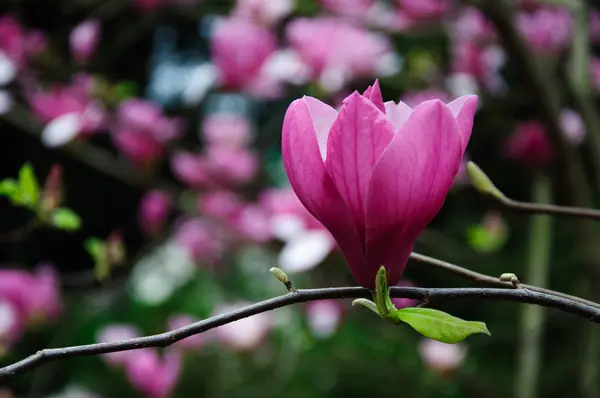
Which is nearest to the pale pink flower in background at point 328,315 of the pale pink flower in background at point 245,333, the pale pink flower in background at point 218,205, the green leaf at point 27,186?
the pale pink flower in background at point 245,333

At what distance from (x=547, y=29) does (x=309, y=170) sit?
1.08 m

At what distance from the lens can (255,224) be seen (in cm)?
114

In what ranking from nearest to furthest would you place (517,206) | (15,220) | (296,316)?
(517,206) < (15,220) < (296,316)

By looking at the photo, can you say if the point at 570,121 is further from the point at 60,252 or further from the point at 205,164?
the point at 60,252

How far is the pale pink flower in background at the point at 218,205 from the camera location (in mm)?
1243

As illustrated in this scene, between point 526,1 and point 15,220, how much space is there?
1.20 metres

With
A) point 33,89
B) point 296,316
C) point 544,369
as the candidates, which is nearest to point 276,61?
point 33,89

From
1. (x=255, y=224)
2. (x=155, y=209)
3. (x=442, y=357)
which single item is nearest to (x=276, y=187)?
(x=255, y=224)

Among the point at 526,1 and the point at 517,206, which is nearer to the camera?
the point at 517,206

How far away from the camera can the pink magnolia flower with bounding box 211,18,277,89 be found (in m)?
1.13

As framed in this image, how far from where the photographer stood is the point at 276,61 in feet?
3.57

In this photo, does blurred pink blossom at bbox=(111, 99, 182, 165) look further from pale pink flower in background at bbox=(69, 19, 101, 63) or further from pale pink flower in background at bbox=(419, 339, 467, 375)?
pale pink flower in background at bbox=(419, 339, 467, 375)

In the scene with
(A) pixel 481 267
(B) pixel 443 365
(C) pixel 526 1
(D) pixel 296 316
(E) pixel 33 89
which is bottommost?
(D) pixel 296 316

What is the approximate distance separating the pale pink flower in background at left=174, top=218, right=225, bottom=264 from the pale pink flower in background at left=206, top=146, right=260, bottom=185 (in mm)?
234
